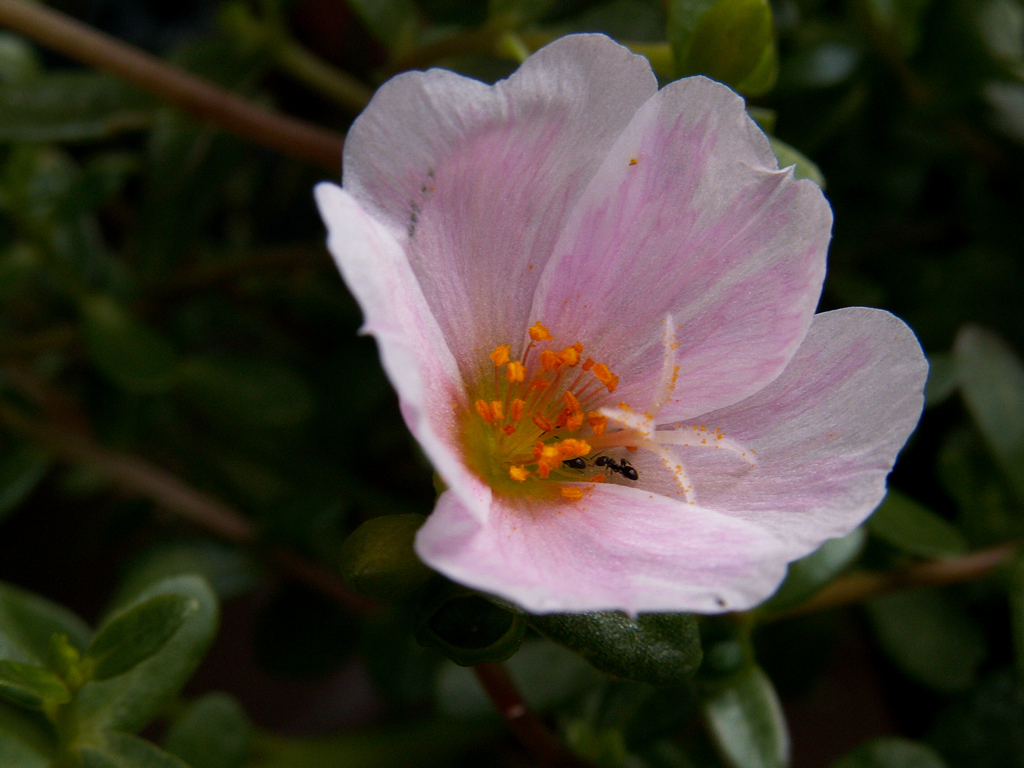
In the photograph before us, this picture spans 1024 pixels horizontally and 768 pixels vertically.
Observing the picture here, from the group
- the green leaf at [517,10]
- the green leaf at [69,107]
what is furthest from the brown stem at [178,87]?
the green leaf at [517,10]

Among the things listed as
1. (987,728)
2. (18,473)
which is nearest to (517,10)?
(18,473)

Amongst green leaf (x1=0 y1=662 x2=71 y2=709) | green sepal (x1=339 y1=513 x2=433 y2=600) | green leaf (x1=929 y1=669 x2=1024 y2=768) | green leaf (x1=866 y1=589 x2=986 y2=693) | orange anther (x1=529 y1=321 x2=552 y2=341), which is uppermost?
orange anther (x1=529 y1=321 x2=552 y2=341)

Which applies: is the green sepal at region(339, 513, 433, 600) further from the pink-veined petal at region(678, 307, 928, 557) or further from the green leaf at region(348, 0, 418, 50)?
the green leaf at region(348, 0, 418, 50)

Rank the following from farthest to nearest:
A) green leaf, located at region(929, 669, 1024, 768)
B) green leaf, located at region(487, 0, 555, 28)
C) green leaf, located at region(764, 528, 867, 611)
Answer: green leaf, located at region(929, 669, 1024, 768) → green leaf, located at region(487, 0, 555, 28) → green leaf, located at region(764, 528, 867, 611)

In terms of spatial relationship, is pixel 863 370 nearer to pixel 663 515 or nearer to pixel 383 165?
pixel 663 515

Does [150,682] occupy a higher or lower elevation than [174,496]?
higher

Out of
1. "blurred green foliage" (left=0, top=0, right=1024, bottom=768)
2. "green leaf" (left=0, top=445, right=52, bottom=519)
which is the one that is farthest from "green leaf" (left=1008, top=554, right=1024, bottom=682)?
"green leaf" (left=0, top=445, right=52, bottom=519)

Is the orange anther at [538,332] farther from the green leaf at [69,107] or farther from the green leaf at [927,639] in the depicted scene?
the green leaf at [69,107]

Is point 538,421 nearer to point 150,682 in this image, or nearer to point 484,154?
point 484,154
